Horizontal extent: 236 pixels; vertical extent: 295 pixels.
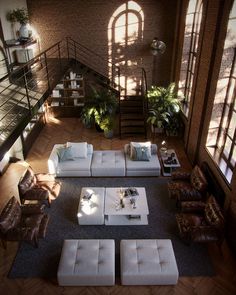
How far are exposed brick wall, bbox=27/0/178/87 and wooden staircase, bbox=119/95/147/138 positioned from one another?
1735mm

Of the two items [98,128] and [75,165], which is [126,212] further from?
[98,128]

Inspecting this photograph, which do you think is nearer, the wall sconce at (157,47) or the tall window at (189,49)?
the tall window at (189,49)

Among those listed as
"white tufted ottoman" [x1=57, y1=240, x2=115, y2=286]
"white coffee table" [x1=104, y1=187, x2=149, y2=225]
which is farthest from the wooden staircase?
"white tufted ottoman" [x1=57, y1=240, x2=115, y2=286]

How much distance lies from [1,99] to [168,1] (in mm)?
7213

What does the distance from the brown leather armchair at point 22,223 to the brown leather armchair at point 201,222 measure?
277 centimetres

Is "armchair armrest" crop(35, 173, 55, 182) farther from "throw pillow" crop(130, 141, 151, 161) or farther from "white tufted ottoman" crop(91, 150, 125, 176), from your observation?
"throw pillow" crop(130, 141, 151, 161)

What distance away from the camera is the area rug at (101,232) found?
4988 mm

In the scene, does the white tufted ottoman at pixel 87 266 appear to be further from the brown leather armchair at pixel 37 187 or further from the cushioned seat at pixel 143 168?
the cushioned seat at pixel 143 168

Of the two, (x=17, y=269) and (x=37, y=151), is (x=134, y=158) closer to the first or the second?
(x=37, y=151)

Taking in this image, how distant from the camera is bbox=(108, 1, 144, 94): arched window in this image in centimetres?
1034

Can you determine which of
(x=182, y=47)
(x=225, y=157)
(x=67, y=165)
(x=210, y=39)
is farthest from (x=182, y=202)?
(x=182, y=47)

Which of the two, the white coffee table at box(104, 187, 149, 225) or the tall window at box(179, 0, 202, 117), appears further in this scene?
the tall window at box(179, 0, 202, 117)

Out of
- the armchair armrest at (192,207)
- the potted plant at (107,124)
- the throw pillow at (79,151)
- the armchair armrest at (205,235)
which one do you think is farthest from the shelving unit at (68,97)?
the armchair armrest at (205,235)

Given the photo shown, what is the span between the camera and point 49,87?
6.91 m
